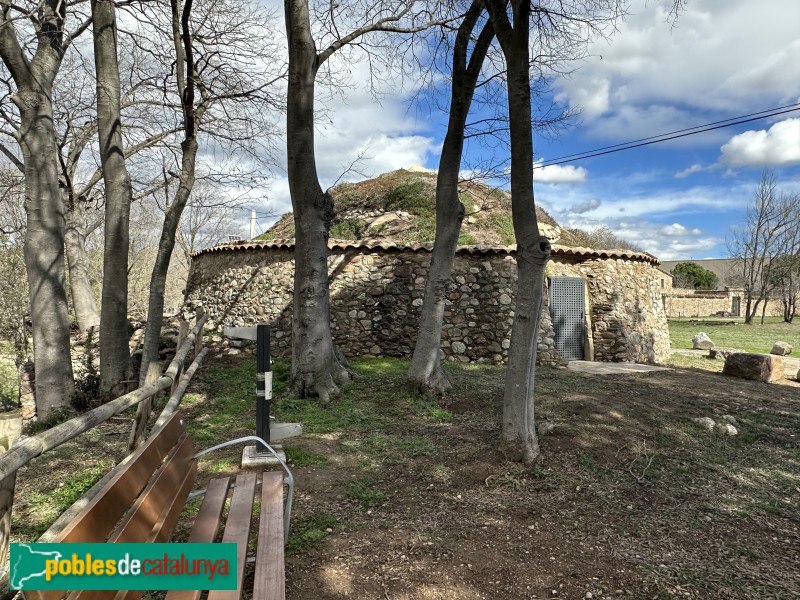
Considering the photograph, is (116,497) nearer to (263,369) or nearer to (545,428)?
(263,369)

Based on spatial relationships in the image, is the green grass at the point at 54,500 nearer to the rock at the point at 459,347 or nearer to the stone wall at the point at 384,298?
the stone wall at the point at 384,298

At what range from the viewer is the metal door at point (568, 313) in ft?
38.5

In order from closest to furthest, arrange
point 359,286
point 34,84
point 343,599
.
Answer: point 343,599 → point 34,84 → point 359,286

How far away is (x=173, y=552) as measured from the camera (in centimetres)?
148

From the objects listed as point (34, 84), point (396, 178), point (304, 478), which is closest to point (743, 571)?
point (304, 478)

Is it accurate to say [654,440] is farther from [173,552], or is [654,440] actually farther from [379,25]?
[379,25]

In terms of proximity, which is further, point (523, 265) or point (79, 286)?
point (79, 286)

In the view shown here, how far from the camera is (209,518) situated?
2.39 m

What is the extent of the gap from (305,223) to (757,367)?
9568mm

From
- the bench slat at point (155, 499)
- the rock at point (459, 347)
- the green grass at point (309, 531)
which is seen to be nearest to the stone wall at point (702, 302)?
the rock at point (459, 347)

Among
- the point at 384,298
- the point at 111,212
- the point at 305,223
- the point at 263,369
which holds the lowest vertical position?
the point at 263,369

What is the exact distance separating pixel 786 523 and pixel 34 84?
9.37m

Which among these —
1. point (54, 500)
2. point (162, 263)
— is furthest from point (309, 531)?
point (162, 263)

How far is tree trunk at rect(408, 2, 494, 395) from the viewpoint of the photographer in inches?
255
